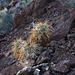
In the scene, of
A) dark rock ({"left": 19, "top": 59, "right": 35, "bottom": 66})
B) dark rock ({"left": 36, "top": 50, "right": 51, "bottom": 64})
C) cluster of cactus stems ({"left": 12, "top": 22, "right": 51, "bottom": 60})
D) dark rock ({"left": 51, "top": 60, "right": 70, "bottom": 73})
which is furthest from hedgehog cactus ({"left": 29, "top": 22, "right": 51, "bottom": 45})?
dark rock ({"left": 51, "top": 60, "right": 70, "bottom": 73})

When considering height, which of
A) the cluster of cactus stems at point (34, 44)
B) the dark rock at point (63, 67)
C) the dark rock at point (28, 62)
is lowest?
the dark rock at point (28, 62)

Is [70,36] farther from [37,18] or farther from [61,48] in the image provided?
[37,18]

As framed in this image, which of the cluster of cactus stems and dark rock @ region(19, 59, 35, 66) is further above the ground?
the cluster of cactus stems

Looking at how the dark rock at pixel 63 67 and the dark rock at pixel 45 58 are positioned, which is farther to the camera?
the dark rock at pixel 45 58

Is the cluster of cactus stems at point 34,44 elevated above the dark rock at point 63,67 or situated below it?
above

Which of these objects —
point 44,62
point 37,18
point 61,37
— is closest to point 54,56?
point 44,62

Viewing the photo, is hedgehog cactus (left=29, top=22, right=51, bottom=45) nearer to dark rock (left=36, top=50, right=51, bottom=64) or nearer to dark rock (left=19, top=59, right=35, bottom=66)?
dark rock (left=36, top=50, right=51, bottom=64)

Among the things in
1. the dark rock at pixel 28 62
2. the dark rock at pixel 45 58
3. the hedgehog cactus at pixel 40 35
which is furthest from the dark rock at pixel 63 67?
the hedgehog cactus at pixel 40 35

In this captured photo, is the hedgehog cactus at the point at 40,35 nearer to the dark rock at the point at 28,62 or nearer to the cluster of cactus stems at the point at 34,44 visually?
the cluster of cactus stems at the point at 34,44
